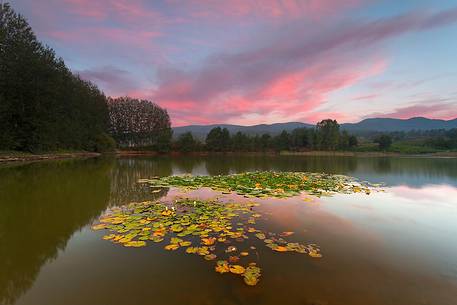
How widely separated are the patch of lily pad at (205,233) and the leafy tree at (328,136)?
9616 cm

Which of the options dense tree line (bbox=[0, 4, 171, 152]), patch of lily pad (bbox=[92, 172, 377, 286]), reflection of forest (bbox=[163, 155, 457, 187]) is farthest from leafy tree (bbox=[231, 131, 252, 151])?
patch of lily pad (bbox=[92, 172, 377, 286])

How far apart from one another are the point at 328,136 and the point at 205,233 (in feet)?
331

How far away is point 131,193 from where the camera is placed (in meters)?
12.7

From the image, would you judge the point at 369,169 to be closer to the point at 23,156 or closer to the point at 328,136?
the point at 23,156

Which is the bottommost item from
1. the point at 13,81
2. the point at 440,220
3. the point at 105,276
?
the point at 440,220

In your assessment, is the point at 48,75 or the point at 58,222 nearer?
the point at 58,222

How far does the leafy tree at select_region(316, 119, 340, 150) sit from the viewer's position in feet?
322

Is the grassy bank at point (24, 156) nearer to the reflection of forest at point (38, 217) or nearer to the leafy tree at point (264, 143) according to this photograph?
the reflection of forest at point (38, 217)

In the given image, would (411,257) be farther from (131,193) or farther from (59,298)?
(131,193)

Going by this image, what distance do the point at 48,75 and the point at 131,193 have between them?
34466 mm

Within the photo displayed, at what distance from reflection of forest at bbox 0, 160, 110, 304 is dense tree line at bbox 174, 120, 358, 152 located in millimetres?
72986

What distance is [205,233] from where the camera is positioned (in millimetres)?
6539

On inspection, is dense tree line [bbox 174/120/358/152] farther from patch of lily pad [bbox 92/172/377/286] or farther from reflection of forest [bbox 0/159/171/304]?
patch of lily pad [bbox 92/172/377/286]

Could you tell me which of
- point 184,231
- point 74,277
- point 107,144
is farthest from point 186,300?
point 107,144
